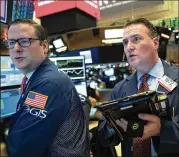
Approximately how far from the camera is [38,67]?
1.42m

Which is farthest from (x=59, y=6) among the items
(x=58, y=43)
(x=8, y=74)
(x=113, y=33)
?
(x=8, y=74)

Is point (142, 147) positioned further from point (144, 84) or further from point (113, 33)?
point (113, 33)

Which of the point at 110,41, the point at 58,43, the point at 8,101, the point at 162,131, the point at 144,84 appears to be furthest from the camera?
the point at 110,41

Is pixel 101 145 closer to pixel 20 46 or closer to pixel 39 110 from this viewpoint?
pixel 39 110

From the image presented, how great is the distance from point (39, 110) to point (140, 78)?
2.36ft

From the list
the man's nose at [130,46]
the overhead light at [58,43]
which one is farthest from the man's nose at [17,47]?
the overhead light at [58,43]

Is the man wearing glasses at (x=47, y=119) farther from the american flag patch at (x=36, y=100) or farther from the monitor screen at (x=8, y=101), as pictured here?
the monitor screen at (x=8, y=101)

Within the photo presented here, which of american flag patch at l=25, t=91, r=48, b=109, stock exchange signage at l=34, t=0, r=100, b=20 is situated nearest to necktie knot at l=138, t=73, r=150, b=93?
american flag patch at l=25, t=91, r=48, b=109

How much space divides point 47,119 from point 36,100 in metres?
0.11

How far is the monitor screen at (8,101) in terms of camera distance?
7.02 feet

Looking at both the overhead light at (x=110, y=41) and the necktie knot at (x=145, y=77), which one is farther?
the overhead light at (x=110, y=41)

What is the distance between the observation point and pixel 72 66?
3051 mm

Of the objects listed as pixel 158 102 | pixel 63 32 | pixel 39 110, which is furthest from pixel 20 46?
pixel 63 32

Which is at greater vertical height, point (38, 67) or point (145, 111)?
point (38, 67)
